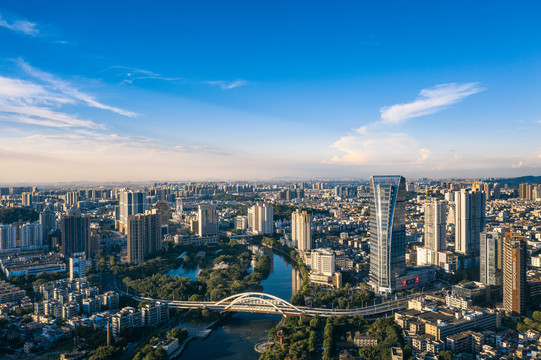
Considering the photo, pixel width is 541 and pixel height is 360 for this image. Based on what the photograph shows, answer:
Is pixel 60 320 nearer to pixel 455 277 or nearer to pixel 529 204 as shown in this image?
pixel 455 277

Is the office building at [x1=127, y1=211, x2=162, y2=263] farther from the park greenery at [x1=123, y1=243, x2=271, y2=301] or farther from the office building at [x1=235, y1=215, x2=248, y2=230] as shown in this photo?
the office building at [x1=235, y1=215, x2=248, y2=230]

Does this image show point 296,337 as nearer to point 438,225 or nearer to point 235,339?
point 235,339

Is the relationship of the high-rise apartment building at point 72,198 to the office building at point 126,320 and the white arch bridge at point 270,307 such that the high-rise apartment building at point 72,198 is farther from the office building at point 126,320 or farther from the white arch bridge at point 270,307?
the office building at point 126,320

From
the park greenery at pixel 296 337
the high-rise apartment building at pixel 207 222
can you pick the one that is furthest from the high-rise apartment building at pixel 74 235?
the park greenery at pixel 296 337

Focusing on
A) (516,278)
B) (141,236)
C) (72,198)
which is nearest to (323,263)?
(516,278)

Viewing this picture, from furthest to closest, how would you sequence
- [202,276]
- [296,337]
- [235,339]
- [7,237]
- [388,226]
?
1. [7,237]
2. [202,276]
3. [388,226]
4. [235,339]
5. [296,337]

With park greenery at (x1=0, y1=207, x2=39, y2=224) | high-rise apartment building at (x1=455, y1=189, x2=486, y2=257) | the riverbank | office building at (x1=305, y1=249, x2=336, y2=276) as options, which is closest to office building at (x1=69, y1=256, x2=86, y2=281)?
the riverbank

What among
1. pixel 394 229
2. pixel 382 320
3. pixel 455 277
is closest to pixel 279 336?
pixel 382 320
